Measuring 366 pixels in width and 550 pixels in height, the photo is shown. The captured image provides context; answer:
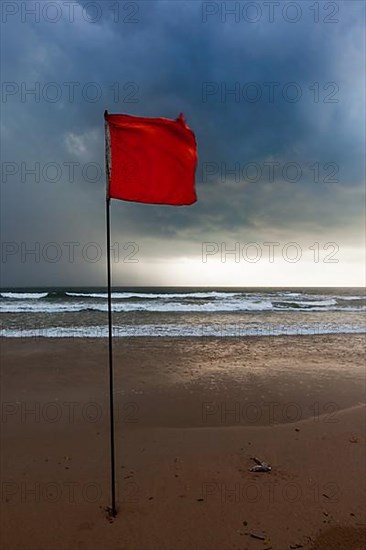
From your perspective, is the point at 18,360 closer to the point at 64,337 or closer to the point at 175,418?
the point at 64,337

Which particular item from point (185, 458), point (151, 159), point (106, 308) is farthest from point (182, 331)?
point (151, 159)

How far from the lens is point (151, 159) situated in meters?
3.90

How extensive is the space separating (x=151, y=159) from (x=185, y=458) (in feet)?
12.5

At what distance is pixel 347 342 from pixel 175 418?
10.8m

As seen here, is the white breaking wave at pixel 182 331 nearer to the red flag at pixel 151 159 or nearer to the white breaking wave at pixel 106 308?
the white breaking wave at pixel 106 308

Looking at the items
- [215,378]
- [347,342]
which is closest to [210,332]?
[347,342]

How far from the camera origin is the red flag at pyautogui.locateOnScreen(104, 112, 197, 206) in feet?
→ 12.3

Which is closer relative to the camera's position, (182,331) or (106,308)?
(182,331)

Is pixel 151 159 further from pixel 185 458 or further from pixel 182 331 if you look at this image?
pixel 182 331

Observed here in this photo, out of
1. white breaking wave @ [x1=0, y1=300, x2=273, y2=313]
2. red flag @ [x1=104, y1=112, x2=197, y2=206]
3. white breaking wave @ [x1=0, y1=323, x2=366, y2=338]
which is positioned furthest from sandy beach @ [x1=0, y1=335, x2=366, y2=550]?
white breaking wave @ [x1=0, y1=300, x2=273, y2=313]

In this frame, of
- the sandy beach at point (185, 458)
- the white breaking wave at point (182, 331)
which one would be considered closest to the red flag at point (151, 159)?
the sandy beach at point (185, 458)

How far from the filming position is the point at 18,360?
11039 millimetres

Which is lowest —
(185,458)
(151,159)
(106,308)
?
(185,458)

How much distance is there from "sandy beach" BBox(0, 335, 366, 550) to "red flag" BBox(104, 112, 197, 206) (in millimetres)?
3225
